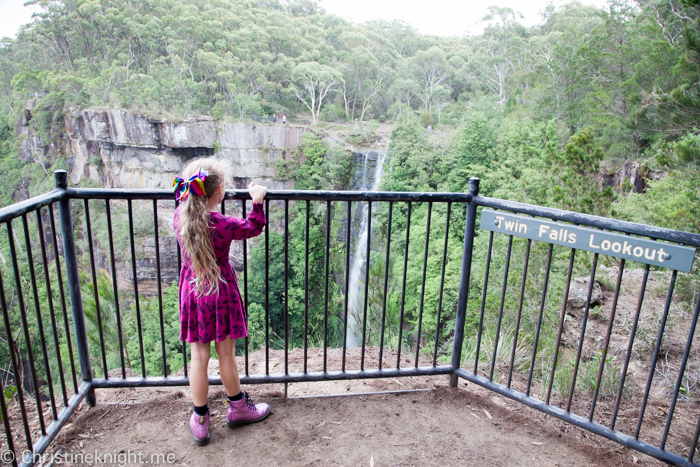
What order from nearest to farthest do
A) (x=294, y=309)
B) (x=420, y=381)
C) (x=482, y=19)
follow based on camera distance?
(x=420, y=381) < (x=294, y=309) < (x=482, y=19)

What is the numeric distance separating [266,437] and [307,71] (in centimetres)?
4291

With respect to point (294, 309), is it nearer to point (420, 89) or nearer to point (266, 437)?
point (266, 437)

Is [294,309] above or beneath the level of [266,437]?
beneath

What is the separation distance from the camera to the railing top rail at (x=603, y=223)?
6.12 ft

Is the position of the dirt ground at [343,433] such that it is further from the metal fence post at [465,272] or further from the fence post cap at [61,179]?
the fence post cap at [61,179]

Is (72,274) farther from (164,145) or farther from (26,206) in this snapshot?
(164,145)

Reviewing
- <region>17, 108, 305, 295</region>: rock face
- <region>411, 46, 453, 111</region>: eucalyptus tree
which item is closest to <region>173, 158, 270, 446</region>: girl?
<region>17, 108, 305, 295</region>: rock face

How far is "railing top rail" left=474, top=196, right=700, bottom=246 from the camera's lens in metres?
1.86

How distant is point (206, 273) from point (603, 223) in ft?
6.10

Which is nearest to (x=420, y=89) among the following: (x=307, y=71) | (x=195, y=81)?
(x=307, y=71)

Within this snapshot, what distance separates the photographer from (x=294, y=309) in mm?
24688

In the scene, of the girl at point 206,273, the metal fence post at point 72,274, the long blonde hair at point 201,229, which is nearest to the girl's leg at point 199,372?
the girl at point 206,273

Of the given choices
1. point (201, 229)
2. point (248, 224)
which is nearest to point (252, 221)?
point (248, 224)

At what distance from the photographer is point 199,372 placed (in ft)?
7.09
